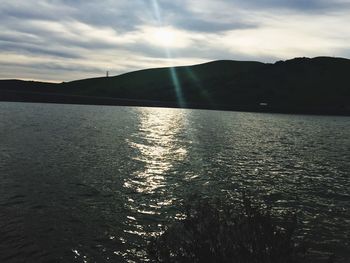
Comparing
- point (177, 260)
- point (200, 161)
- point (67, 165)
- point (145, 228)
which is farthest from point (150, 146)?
point (177, 260)

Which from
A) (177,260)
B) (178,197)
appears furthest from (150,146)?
(177,260)

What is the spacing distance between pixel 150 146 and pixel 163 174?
82.2ft

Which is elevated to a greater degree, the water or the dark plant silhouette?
the dark plant silhouette

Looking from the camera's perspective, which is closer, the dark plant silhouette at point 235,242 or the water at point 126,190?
the dark plant silhouette at point 235,242

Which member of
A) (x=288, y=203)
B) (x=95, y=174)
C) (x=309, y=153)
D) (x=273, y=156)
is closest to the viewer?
(x=288, y=203)

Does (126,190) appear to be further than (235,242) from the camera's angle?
Yes

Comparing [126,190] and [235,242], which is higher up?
[235,242]

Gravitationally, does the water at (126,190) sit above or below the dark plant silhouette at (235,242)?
below

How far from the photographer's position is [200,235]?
14.7 meters

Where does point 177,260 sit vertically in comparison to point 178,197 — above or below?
above

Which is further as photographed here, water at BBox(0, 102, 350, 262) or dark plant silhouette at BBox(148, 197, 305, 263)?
water at BBox(0, 102, 350, 262)

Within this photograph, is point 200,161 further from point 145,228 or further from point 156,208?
point 145,228

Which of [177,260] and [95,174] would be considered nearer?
[177,260]

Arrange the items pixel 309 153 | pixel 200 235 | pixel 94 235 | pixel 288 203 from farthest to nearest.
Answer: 1. pixel 309 153
2. pixel 288 203
3. pixel 94 235
4. pixel 200 235
